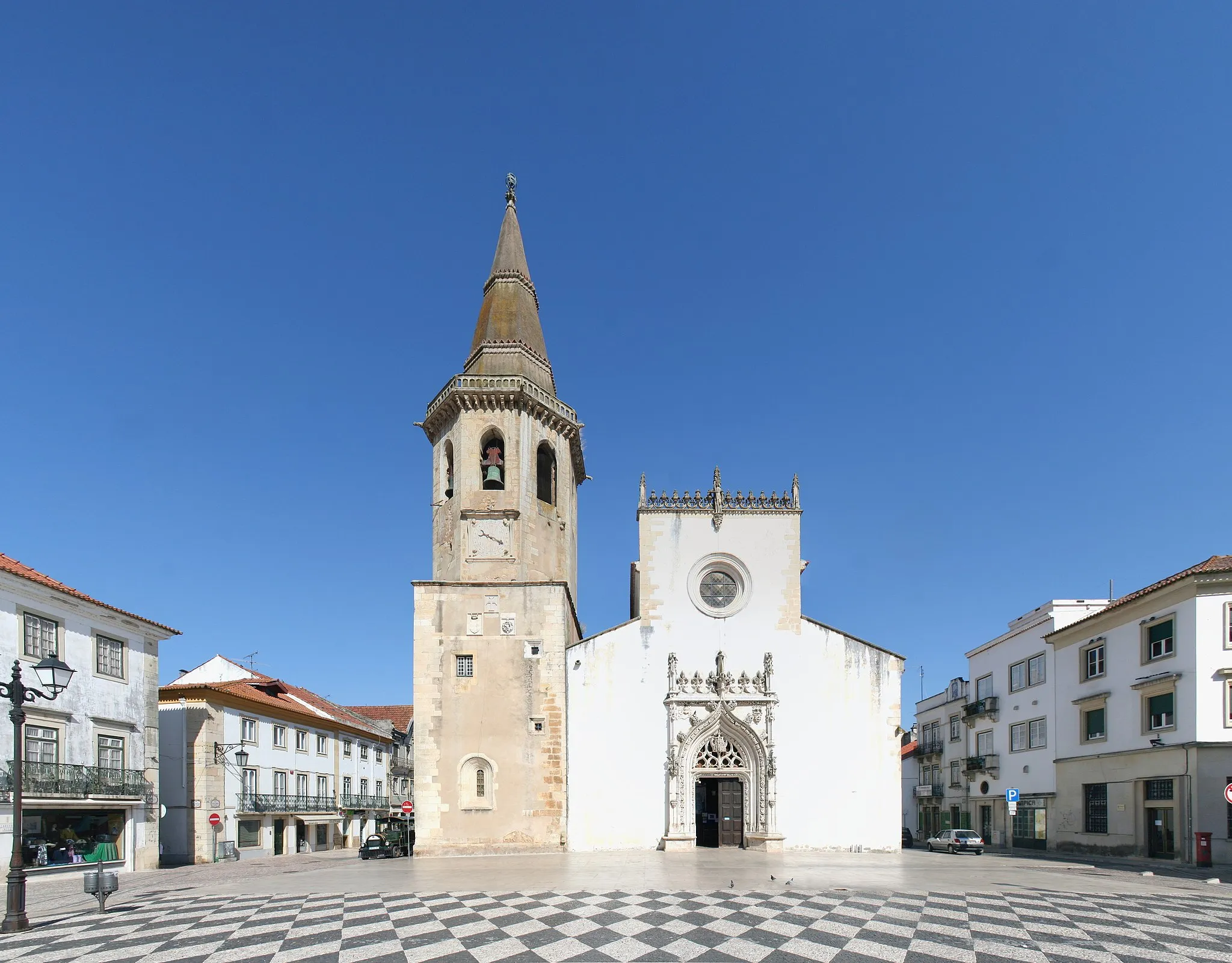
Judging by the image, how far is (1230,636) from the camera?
78.8 ft

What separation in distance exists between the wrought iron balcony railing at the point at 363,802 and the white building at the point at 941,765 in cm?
2990

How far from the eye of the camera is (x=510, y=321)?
101 ft

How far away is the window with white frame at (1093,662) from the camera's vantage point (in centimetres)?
2980

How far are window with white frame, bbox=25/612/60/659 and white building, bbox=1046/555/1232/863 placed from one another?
3121cm

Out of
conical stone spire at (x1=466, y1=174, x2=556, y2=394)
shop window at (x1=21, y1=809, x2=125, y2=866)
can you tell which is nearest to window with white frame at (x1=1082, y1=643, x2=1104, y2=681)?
conical stone spire at (x1=466, y1=174, x2=556, y2=394)

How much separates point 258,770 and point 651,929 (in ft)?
88.2

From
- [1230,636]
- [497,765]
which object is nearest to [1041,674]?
[1230,636]

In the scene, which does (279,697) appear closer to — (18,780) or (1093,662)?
(18,780)

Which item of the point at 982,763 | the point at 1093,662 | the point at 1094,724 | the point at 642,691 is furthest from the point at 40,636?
the point at 982,763

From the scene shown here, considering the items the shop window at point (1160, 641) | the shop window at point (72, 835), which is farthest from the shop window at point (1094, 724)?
the shop window at point (72, 835)

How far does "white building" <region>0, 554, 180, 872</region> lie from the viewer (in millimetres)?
21109

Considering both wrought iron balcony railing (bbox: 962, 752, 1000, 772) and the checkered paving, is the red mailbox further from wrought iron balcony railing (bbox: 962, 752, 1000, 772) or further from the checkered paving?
wrought iron balcony railing (bbox: 962, 752, 1000, 772)

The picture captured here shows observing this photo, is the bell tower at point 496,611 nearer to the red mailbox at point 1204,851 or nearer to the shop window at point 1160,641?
the red mailbox at point 1204,851

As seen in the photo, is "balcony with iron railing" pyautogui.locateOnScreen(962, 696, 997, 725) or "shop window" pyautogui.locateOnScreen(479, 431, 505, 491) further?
"balcony with iron railing" pyautogui.locateOnScreen(962, 696, 997, 725)
